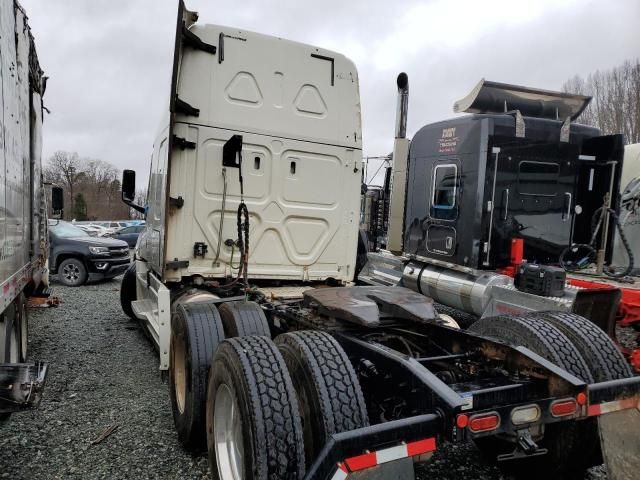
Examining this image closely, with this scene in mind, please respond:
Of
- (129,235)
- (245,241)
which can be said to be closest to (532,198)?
(245,241)

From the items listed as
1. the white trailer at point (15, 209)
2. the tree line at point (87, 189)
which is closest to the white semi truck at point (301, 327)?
the white trailer at point (15, 209)

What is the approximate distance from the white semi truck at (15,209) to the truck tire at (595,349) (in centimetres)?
297

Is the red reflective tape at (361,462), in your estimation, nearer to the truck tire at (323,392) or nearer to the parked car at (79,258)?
the truck tire at (323,392)

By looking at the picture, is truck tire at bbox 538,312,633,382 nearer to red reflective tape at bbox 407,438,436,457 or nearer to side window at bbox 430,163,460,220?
red reflective tape at bbox 407,438,436,457

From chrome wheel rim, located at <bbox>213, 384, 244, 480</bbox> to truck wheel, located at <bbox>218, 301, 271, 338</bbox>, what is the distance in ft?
2.44

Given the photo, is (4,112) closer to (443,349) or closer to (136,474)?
(136,474)

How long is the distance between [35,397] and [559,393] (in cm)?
262

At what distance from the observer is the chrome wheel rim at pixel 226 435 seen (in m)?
2.55

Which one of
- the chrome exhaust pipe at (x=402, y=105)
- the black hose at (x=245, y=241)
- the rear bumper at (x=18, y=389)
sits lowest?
the rear bumper at (x=18, y=389)

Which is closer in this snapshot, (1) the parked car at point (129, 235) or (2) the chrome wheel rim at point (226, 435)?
(2) the chrome wheel rim at point (226, 435)

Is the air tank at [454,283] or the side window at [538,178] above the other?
the side window at [538,178]

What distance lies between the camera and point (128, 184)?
6.64 metres

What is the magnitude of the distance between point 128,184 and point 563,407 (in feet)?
19.6

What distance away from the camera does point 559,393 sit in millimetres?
2273
